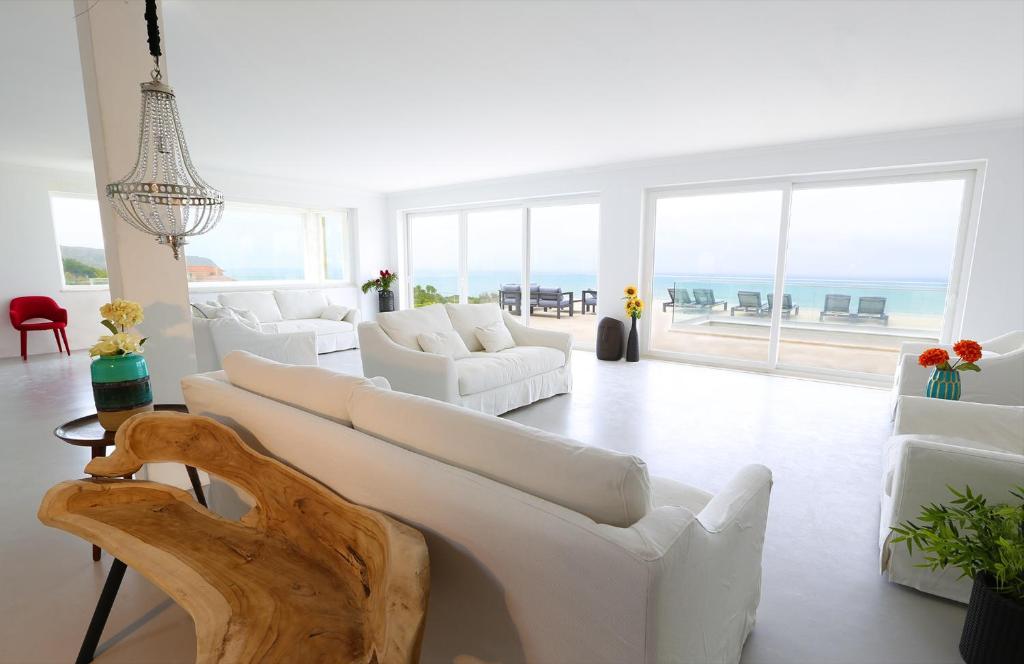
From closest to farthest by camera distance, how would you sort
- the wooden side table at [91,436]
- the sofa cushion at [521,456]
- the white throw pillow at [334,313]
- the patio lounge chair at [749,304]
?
the sofa cushion at [521,456]
the wooden side table at [91,436]
the patio lounge chair at [749,304]
the white throw pillow at [334,313]

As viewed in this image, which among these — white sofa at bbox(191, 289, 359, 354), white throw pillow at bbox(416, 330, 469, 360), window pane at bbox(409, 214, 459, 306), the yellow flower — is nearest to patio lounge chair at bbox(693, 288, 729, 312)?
white throw pillow at bbox(416, 330, 469, 360)

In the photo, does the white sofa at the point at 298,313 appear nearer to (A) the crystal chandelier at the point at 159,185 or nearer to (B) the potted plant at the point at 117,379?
(B) the potted plant at the point at 117,379

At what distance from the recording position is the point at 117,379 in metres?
1.85

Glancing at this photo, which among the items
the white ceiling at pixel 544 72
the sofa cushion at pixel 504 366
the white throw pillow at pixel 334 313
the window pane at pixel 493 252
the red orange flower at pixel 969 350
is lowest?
the sofa cushion at pixel 504 366

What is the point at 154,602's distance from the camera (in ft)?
5.78

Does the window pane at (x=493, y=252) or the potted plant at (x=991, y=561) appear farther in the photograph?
the window pane at (x=493, y=252)

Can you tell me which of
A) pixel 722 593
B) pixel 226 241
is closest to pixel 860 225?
pixel 722 593

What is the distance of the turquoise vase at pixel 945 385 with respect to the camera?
2.44 m

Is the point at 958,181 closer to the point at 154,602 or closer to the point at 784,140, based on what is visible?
the point at 784,140

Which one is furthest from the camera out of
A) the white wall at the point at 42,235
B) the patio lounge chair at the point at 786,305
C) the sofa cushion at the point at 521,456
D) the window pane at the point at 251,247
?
the window pane at the point at 251,247

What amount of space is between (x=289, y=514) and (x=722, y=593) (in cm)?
116

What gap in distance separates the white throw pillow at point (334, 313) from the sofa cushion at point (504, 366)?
11.3ft

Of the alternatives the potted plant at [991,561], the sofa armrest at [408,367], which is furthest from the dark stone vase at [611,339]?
the potted plant at [991,561]

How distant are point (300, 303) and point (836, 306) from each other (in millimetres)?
7150
